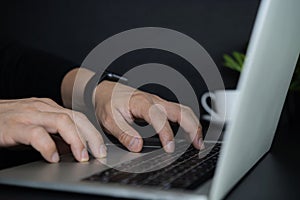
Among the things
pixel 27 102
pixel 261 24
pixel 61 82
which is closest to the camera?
pixel 261 24

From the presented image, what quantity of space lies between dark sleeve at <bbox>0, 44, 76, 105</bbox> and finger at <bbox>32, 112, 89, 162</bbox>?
61 cm

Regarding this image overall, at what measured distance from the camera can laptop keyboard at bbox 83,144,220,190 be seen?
21.8 inches

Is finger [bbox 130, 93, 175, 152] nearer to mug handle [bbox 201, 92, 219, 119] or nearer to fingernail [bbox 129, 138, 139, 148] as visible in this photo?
fingernail [bbox 129, 138, 139, 148]

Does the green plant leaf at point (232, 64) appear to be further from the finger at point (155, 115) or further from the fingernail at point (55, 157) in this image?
the fingernail at point (55, 157)

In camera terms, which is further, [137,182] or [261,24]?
[137,182]

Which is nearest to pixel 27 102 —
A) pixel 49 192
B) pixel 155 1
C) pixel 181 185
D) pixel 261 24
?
pixel 49 192

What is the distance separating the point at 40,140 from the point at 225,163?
34cm

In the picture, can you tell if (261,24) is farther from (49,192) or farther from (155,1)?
(155,1)

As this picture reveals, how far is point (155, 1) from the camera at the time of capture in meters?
1.85

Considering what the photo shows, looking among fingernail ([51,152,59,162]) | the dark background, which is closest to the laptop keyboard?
fingernail ([51,152,59,162])

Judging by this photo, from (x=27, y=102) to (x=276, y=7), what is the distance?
0.52m

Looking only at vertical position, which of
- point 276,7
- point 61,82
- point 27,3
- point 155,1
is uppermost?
point 276,7

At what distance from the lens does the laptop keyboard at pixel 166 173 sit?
55cm

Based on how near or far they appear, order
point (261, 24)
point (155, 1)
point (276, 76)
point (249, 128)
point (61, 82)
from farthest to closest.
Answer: point (155, 1), point (61, 82), point (276, 76), point (249, 128), point (261, 24)
